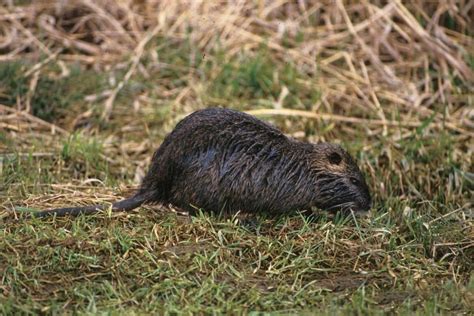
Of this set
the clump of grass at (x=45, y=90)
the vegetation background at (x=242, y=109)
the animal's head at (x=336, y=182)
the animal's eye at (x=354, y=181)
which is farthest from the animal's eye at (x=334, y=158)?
the clump of grass at (x=45, y=90)

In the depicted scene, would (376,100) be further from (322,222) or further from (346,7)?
(322,222)

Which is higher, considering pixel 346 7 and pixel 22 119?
pixel 346 7

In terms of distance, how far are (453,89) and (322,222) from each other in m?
2.53

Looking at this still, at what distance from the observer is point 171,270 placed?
3928mm

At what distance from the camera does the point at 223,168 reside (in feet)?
14.8

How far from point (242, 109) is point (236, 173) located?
1.93 m

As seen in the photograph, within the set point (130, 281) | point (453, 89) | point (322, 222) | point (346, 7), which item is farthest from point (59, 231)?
point (346, 7)

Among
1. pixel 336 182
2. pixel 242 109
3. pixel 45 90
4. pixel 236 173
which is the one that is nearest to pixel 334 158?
pixel 336 182

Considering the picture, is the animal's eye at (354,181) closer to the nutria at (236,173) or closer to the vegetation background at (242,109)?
the nutria at (236,173)

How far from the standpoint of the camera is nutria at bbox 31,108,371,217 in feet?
14.7

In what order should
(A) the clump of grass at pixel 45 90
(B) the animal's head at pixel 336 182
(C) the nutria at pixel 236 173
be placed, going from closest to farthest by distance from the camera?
(C) the nutria at pixel 236 173 < (B) the animal's head at pixel 336 182 < (A) the clump of grass at pixel 45 90

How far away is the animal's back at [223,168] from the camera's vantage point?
4.49 metres

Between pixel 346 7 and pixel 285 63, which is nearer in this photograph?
pixel 285 63

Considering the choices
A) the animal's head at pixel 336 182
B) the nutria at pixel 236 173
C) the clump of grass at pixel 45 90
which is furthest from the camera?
the clump of grass at pixel 45 90
